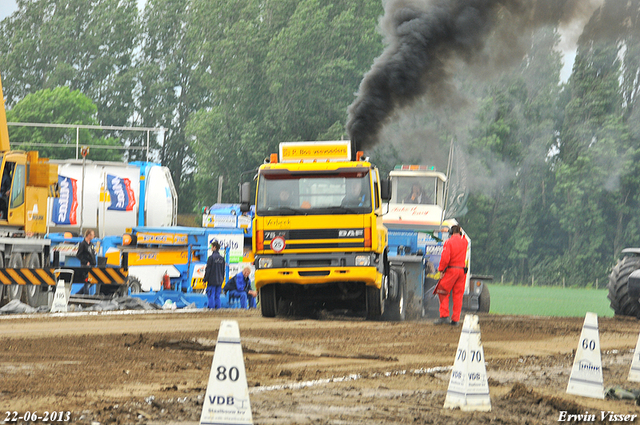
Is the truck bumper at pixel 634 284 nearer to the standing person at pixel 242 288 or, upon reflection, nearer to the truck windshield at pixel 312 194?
the truck windshield at pixel 312 194

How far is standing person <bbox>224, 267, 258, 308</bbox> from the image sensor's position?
2388cm

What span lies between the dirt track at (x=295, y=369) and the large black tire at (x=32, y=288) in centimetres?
316

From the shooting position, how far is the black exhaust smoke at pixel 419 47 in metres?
21.2

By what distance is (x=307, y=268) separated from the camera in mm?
16906

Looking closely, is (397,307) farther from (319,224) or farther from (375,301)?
(319,224)

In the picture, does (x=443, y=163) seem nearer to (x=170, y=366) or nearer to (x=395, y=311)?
(x=395, y=311)

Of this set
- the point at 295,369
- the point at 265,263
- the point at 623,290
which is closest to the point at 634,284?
the point at 623,290

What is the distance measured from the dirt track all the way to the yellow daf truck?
0.89 meters

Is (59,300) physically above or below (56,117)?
below

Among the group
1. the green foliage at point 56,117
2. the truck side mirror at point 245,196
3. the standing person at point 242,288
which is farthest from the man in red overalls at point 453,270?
the green foliage at point 56,117

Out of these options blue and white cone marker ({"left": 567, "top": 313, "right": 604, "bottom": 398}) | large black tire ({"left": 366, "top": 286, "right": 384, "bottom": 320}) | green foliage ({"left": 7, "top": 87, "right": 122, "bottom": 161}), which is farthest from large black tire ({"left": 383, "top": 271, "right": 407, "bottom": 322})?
green foliage ({"left": 7, "top": 87, "right": 122, "bottom": 161})

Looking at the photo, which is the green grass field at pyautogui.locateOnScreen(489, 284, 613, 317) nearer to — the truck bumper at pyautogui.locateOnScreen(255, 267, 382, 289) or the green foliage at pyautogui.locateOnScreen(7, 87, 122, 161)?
the truck bumper at pyautogui.locateOnScreen(255, 267, 382, 289)

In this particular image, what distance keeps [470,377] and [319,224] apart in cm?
920

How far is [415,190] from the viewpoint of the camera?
2320cm
